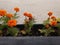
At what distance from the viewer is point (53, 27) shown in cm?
165

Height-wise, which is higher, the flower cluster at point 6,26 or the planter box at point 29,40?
the flower cluster at point 6,26

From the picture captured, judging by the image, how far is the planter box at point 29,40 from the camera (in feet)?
4.62

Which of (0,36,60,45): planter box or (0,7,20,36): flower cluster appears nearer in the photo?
(0,36,60,45): planter box

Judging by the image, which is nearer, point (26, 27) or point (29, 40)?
point (29, 40)

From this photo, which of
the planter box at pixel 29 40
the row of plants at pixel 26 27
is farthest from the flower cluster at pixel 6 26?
the planter box at pixel 29 40

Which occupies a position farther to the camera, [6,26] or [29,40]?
[6,26]

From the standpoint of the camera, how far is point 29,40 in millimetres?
1415

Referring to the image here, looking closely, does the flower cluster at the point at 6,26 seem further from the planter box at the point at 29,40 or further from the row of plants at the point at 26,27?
the planter box at the point at 29,40

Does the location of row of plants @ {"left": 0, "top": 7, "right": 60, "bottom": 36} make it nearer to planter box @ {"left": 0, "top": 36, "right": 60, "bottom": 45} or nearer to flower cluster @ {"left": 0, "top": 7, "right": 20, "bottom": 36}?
flower cluster @ {"left": 0, "top": 7, "right": 20, "bottom": 36}

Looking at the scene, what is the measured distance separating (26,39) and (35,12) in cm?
52

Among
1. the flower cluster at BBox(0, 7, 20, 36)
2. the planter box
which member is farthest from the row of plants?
the planter box

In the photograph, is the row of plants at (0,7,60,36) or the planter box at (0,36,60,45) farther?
the row of plants at (0,7,60,36)

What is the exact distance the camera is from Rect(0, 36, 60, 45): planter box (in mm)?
1409

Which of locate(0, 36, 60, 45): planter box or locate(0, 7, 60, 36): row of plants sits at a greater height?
locate(0, 7, 60, 36): row of plants
